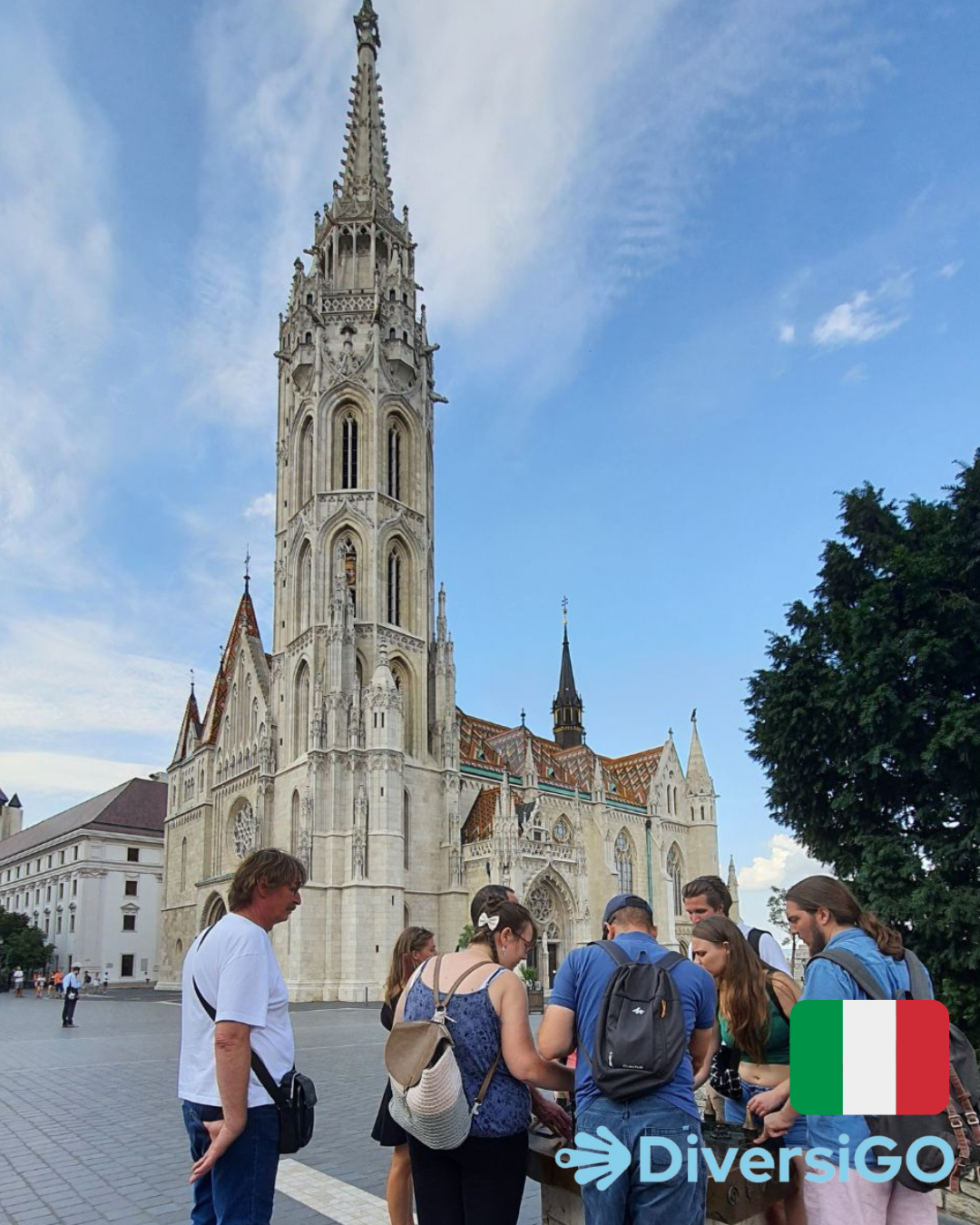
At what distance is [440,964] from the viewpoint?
3.93 m

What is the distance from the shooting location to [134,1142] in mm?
8469

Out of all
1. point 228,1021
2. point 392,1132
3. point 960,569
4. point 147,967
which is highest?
point 960,569

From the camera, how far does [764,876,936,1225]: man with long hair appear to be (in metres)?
3.39

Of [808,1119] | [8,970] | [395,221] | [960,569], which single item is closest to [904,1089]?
[808,1119]

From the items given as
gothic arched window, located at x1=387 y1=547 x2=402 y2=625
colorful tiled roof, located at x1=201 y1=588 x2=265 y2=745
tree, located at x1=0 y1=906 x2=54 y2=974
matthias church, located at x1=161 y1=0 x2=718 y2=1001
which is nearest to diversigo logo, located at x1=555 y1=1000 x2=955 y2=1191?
matthias church, located at x1=161 y1=0 x2=718 y2=1001

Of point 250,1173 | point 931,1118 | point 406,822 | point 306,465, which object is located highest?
point 306,465

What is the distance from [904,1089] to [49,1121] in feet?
29.8

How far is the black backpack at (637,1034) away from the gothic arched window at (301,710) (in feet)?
125

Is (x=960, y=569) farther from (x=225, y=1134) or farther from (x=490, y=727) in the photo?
(x=490, y=727)

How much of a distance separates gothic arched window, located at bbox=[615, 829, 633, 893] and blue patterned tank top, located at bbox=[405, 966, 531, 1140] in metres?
47.1

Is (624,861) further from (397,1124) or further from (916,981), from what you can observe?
(916,981)

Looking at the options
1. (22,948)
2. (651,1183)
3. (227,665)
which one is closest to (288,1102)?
(651,1183)

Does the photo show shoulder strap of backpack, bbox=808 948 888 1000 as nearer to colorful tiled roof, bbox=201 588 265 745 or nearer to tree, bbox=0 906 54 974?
colorful tiled roof, bbox=201 588 265 745

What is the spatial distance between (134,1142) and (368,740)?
30.6 meters
